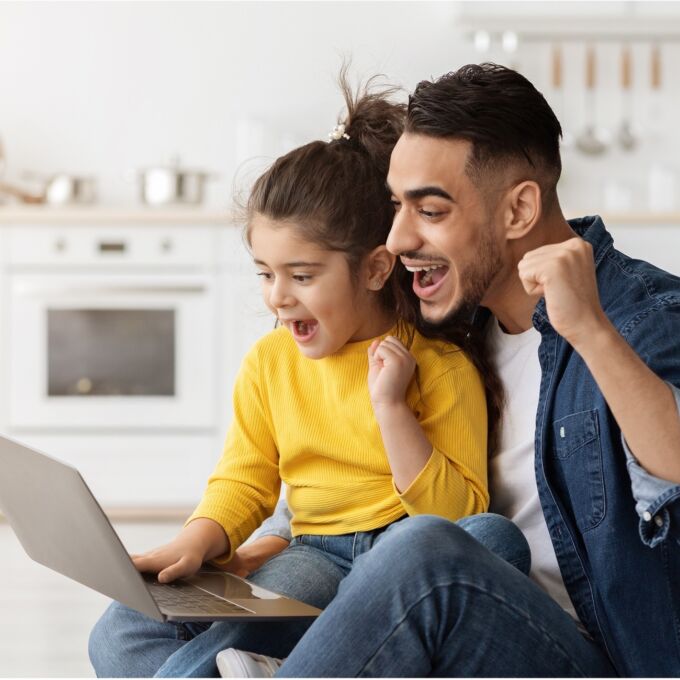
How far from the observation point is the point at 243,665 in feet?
4.12

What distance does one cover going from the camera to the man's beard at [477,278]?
4.87ft

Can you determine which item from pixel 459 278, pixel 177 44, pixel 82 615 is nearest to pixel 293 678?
pixel 459 278

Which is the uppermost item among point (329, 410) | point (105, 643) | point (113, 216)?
point (113, 216)

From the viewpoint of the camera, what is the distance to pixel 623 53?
4809mm

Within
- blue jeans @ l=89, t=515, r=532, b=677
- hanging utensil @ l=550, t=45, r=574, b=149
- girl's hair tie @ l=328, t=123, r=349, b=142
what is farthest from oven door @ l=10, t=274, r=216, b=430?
blue jeans @ l=89, t=515, r=532, b=677

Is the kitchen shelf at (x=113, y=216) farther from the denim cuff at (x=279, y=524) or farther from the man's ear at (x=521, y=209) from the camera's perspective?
the man's ear at (x=521, y=209)

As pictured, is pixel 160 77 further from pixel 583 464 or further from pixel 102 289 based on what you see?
pixel 583 464

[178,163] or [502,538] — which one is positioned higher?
[178,163]

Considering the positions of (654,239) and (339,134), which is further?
(654,239)

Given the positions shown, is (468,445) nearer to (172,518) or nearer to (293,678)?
(293,678)

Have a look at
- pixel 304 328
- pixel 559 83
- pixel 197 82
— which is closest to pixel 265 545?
pixel 304 328

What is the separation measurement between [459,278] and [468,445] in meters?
0.22

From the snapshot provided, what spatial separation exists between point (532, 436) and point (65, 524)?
608mm

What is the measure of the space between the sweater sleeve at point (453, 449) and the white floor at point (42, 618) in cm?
103
